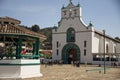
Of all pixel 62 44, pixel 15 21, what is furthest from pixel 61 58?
pixel 15 21

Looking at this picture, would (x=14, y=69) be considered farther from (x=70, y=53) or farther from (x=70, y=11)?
(x=70, y=11)

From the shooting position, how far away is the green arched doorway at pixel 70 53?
56184 millimetres

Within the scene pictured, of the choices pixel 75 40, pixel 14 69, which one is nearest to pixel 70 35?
pixel 75 40

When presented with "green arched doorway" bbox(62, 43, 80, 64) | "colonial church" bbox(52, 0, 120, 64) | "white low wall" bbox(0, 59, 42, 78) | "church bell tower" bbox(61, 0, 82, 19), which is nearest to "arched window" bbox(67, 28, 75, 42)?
"colonial church" bbox(52, 0, 120, 64)

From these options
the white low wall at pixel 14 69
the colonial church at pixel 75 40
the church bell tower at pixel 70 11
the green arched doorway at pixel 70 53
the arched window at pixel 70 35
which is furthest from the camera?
the arched window at pixel 70 35

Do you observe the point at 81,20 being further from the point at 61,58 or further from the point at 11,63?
the point at 11,63

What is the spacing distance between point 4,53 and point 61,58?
3893cm

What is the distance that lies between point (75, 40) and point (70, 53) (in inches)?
114

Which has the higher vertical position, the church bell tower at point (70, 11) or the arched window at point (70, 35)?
the church bell tower at point (70, 11)

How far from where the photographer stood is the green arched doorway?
5618 cm

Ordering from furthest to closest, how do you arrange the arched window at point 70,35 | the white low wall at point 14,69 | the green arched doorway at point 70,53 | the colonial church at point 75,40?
the arched window at point 70,35 < the green arched doorway at point 70,53 < the colonial church at point 75,40 < the white low wall at point 14,69

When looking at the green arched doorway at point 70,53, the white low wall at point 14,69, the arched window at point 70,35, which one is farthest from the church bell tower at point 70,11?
the white low wall at point 14,69

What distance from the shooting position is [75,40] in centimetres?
5631

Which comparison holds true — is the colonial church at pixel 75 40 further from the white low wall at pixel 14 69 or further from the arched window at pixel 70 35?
the white low wall at pixel 14 69
